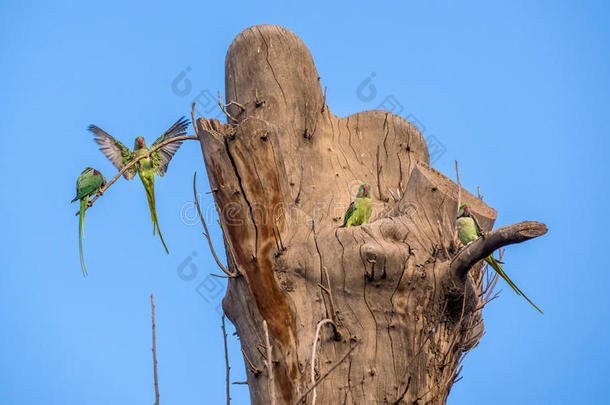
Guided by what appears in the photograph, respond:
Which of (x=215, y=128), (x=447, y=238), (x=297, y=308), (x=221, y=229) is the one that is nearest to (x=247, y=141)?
(x=215, y=128)

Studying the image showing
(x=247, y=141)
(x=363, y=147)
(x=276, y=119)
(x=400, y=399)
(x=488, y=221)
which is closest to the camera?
(x=400, y=399)

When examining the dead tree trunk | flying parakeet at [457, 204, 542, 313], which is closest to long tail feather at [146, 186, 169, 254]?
the dead tree trunk

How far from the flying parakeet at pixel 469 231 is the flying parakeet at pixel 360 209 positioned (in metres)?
0.82

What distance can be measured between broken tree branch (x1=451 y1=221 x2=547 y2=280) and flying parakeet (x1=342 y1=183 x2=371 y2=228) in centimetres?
124

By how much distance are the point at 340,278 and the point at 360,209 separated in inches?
40.0

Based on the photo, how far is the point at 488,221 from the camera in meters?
4.91

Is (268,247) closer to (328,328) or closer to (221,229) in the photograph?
(221,229)

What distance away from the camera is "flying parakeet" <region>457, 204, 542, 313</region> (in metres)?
4.50

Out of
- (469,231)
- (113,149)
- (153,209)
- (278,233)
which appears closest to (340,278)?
(278,233)

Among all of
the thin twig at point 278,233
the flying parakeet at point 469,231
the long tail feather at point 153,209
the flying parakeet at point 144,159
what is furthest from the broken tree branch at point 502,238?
the flying parakeet at point 144,159

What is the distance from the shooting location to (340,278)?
4145mm

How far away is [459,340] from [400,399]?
0.68 metres

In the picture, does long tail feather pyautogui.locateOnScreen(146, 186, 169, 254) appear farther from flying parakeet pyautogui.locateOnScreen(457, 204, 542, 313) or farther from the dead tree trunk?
flying parakeet pyautogui.locateOnScreen(457, 204, 542, 313)

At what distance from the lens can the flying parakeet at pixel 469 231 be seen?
14.8 ft
